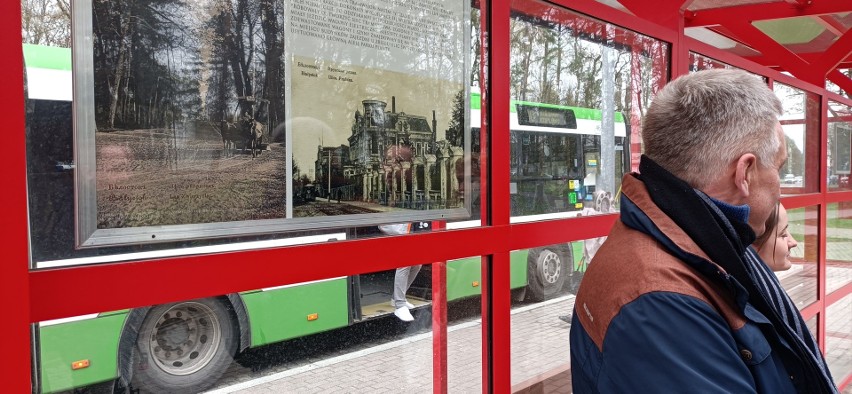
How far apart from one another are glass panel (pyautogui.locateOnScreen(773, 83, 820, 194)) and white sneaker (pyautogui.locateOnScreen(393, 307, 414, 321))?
430 cm

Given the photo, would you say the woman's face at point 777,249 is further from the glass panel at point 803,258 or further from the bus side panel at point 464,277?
the glass panel at point 803,258

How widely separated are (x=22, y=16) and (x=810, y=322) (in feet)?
20.6

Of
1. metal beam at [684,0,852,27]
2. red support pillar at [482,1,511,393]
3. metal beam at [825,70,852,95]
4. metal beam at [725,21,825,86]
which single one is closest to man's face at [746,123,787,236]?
red support pillar at [482,1,511,393]

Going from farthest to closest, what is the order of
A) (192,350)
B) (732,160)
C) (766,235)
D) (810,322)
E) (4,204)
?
(810,322), (766,235), (192,350), (732,160), (4,204)

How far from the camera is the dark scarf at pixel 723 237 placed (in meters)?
1.27

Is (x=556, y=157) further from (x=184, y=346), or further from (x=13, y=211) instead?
(x=13, y=211)

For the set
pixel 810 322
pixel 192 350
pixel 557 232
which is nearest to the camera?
pixel 192 350

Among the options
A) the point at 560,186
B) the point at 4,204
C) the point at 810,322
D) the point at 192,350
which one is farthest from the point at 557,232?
the point at 810,322

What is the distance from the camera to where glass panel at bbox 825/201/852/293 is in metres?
6.35

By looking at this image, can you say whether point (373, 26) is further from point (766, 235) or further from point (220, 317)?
point (766, 235)

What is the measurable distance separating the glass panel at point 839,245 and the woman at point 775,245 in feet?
15.5

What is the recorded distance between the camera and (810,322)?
5.52 metres

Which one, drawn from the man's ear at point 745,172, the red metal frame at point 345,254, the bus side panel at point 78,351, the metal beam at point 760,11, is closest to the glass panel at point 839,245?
the metal beam at point 760,11

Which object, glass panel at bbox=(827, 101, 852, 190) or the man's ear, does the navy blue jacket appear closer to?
the man's ear
